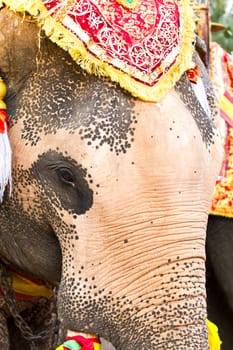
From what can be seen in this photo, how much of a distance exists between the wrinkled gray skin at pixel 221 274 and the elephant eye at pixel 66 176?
148 cm

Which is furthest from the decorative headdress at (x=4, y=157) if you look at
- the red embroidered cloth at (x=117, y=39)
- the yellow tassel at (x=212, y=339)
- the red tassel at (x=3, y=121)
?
the yellow tassel at (x=212, y=339)

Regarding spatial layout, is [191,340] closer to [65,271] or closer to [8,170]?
[65,271]

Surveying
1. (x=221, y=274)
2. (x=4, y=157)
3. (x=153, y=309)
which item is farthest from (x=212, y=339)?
(x=221, y=274)

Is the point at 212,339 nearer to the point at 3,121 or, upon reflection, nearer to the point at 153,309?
the point at 153,309

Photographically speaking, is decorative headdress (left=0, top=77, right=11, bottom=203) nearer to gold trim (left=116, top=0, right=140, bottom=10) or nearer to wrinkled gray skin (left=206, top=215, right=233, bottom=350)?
gold trim (left=116, top=0, right=140, bottom=10)

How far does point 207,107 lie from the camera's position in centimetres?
331

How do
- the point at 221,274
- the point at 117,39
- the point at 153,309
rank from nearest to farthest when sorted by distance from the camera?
the point at 153,309, the point at 117,39, the point at 221,274

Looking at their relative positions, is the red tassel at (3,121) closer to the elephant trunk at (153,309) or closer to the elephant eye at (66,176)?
the elephant eye at (66,176)

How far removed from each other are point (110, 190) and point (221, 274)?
5.69 feet

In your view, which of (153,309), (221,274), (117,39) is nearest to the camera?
(153,309)

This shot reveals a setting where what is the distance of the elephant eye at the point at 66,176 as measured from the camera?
3049 millimetres

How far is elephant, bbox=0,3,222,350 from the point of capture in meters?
2.92

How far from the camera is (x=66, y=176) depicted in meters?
3.06

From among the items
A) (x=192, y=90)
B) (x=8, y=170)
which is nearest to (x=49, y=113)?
(x=8, y=170)
